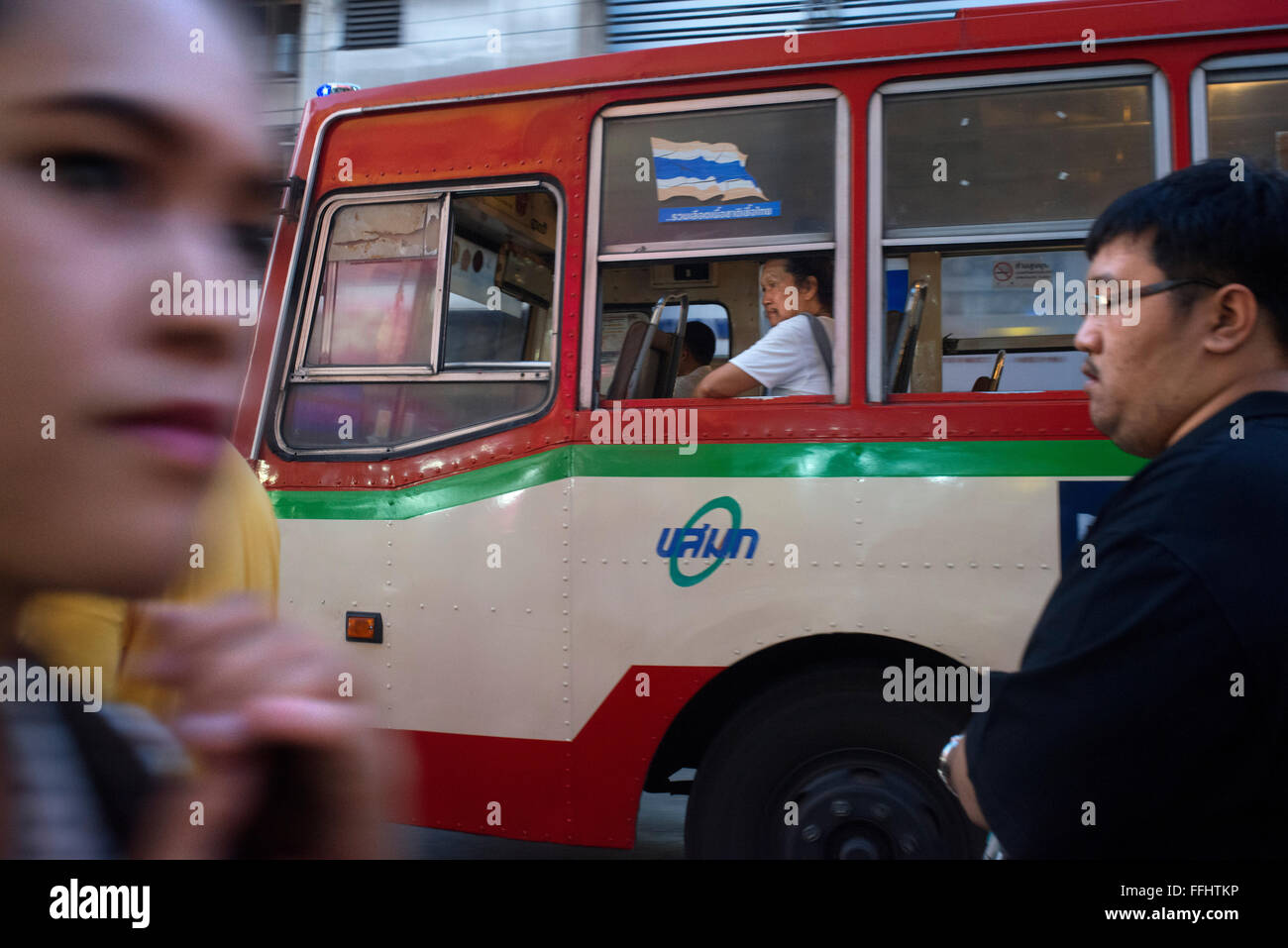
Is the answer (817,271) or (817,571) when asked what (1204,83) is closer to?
(817,271)

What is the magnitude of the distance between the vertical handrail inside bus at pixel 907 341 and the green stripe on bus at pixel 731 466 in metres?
0.27

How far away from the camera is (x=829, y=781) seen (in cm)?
334

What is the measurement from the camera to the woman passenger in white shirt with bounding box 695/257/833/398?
3475 millimetres

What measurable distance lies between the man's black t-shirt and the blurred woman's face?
1.16 metres

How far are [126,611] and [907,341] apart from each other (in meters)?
3.20

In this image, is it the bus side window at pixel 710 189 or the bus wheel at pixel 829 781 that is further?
the bus side window at pixel 710 189

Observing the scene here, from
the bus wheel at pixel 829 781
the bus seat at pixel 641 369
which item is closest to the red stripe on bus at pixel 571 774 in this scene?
the bus wheel at pixel 829 781

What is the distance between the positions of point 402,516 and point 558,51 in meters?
7.95

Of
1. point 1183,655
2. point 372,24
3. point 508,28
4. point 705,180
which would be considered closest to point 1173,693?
point 1183,655

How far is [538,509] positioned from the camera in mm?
3559

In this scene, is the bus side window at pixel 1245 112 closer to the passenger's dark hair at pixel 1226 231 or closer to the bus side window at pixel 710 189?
the bus side window at pixel 710 189

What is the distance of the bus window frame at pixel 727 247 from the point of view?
342cm
